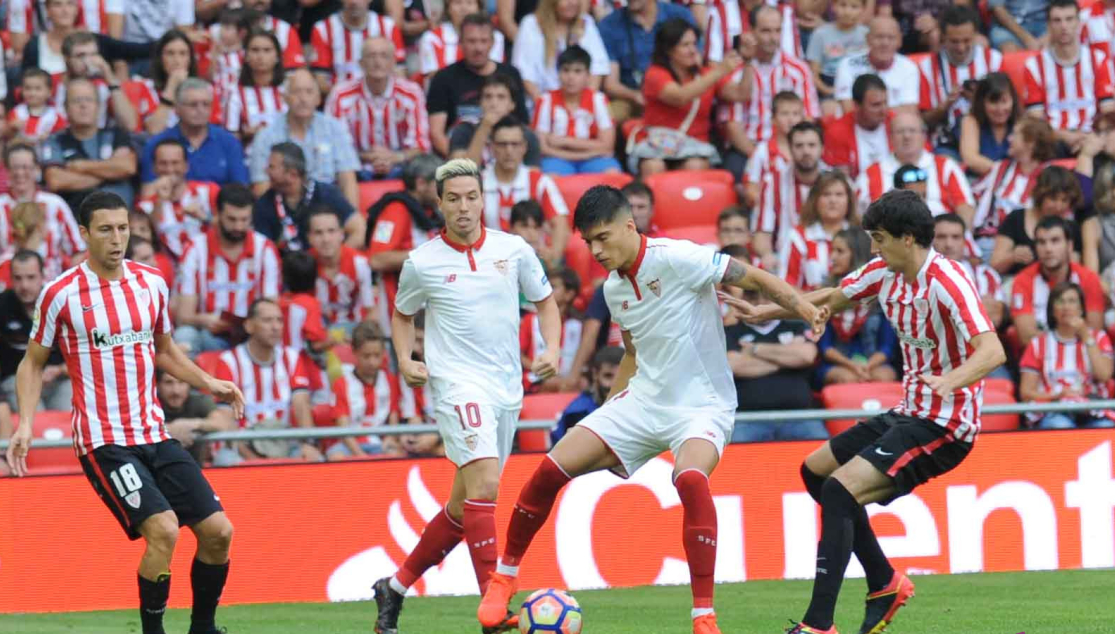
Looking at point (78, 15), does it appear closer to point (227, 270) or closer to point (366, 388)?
point (227, 270)

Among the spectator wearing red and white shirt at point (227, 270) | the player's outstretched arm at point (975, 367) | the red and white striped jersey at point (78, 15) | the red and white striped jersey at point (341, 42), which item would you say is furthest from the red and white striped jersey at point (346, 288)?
the player's outstretched arm at point (975, 367)

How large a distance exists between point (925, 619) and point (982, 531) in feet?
8.42

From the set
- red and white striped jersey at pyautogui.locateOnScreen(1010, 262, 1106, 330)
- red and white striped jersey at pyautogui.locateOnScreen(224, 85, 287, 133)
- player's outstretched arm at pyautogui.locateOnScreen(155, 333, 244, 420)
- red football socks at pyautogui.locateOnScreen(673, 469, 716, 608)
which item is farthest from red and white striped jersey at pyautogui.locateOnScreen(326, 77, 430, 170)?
red football socks at pyautogui.locateOnScreen(673, 469, 716, 608)

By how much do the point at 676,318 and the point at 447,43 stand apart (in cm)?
765

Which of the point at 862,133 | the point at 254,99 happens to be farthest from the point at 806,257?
the point at 254,99

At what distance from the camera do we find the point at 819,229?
12727 millimetres

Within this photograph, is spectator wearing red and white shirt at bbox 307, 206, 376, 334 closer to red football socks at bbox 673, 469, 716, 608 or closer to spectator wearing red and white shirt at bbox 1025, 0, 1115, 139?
red football socks at bbox 673, 469, 716, 608

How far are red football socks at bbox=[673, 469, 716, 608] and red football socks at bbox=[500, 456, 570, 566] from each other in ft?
2.12

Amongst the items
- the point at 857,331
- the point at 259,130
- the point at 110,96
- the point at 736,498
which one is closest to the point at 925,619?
the point at 736,498

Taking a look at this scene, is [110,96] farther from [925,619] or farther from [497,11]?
[925,619]

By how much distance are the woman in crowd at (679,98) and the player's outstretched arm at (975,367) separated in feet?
23.1

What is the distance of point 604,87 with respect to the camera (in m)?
15.1

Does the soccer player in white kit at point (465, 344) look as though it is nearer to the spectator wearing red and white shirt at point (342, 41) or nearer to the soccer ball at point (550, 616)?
the soccer ball at point (550, 616)

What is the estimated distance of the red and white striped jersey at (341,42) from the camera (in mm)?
14906
